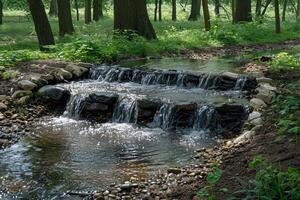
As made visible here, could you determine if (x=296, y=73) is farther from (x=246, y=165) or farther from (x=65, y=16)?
(x=65, y=16)

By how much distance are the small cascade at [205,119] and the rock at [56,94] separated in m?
3.46

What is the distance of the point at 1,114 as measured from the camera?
31.9 ft

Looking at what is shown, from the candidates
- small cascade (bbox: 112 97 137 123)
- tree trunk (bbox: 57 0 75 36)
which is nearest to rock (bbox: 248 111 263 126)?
small cascade (bbox: 112 97 137 123)

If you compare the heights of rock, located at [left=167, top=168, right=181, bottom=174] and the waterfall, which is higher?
the waterfall

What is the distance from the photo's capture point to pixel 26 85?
36.1ft

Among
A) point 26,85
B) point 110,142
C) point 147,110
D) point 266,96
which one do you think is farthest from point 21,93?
point 266,96

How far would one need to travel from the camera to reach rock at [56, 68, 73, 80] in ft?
40.4

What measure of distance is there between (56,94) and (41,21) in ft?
17.1

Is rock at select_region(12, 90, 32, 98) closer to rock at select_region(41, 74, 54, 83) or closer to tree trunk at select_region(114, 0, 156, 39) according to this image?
rock at select_region(41, 74, 54, 83)

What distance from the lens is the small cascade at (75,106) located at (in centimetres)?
1055

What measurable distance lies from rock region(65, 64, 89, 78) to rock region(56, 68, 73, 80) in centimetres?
20

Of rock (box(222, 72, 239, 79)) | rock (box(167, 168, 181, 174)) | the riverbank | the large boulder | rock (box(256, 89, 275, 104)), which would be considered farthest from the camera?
rock (box(222, 72, 239, 79))

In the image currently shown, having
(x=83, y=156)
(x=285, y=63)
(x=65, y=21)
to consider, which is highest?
(x=65, y=21)

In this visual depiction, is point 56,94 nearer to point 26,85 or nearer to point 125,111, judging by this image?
point 26,85
